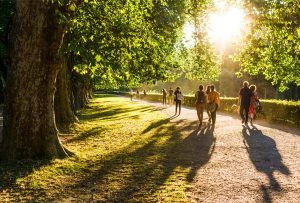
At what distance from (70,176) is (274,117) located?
17.1 metres

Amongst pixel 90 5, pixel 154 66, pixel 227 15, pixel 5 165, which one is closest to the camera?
pixel 5 165

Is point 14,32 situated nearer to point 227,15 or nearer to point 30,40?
point 30,40

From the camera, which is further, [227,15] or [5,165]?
[227,15]

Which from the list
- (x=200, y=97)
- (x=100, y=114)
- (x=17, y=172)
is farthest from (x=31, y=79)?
(x=100, y=114)

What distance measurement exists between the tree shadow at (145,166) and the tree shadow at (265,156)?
1179 mm

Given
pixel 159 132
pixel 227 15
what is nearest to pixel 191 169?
pixel 159 132

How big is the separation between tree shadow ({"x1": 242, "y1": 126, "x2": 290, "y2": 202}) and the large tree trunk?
15.9 feet

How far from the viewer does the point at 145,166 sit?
9.30 metres

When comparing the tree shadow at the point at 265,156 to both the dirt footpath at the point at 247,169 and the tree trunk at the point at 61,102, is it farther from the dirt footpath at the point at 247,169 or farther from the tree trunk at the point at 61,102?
the tree trunk at the point at 61,102

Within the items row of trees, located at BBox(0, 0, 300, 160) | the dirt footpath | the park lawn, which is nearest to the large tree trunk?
row of trees, located at BBox(0, 0, 300, 160)

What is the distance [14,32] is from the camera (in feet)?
29.6

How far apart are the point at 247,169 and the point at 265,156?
1.86 meters

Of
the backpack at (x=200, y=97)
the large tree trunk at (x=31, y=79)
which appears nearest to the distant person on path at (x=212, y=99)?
the backpack at (x=200, y=97)

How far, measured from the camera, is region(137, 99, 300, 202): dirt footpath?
6.87m
